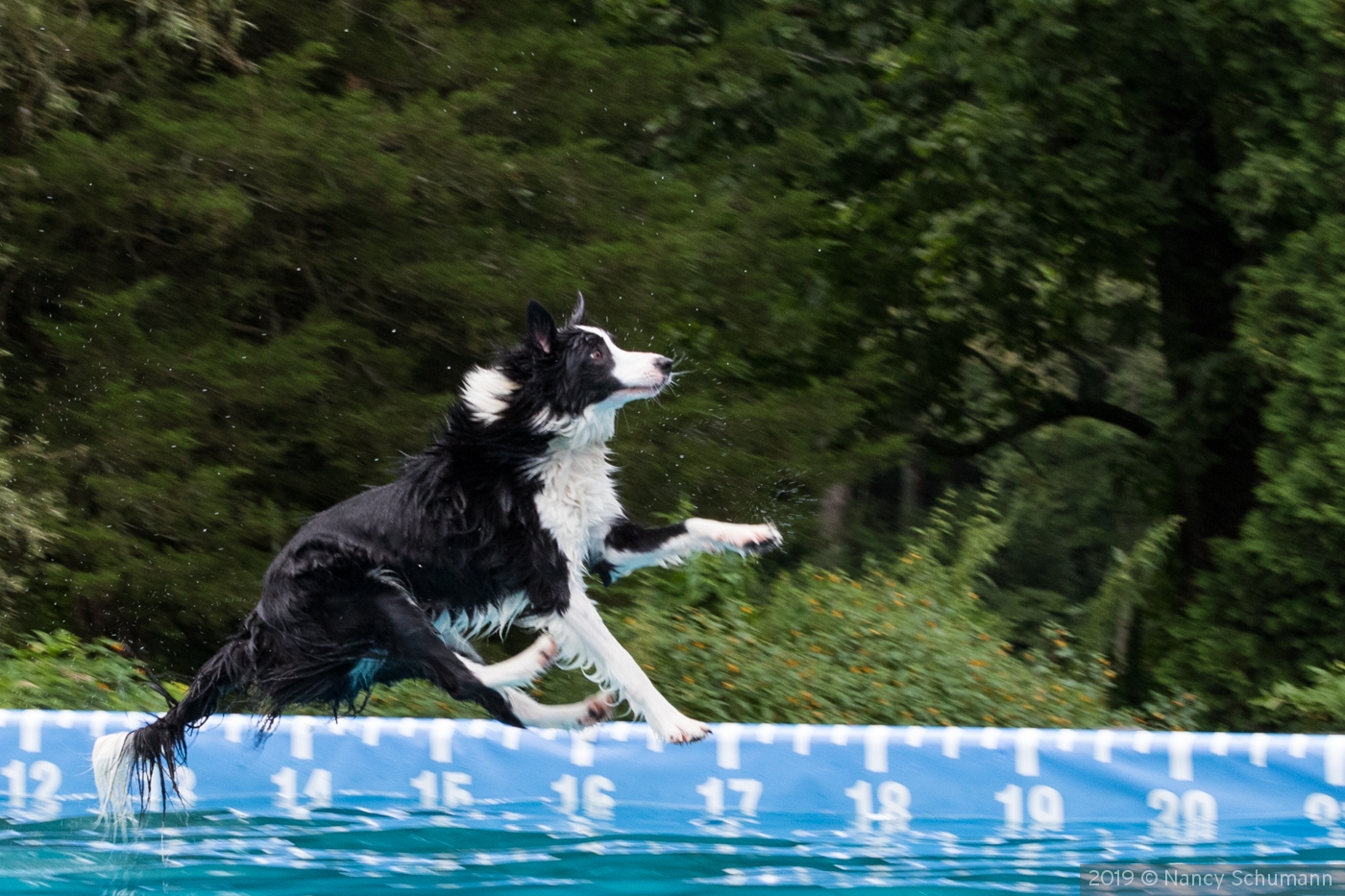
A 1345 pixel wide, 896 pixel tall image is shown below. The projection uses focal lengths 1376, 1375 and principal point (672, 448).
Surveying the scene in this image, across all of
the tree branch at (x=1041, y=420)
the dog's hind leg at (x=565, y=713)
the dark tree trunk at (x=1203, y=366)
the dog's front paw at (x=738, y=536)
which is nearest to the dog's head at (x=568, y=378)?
the dog's front paw at (x=738, y=536)

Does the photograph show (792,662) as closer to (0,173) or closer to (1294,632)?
(1294,632)

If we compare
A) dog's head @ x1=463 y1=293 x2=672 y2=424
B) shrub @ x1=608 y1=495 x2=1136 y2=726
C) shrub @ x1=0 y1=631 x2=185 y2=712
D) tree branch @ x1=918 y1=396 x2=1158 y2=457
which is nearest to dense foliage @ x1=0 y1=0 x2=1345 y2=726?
shrub @ x1=608 y1=495 x2=1136 y2=726

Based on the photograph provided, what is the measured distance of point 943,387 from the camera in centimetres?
1020

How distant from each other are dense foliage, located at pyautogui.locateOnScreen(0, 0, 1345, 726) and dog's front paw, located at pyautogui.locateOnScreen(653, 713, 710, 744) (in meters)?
1.99

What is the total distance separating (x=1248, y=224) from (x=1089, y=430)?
7772 mm

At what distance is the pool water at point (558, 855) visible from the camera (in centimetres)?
365

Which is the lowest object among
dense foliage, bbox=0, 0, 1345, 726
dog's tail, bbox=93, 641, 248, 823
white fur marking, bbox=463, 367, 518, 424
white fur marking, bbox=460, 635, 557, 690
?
dog's tail, bbox=93, 641, 248, 823

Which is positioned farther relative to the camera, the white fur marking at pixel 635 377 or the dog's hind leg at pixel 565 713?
the dog's hind leg at pixel 565 713

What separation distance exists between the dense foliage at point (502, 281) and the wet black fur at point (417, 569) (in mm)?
2271

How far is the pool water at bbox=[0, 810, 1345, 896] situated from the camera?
12.0 feet

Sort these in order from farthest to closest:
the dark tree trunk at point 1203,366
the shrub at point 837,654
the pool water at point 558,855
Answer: the dark tree trunk at point 1203,366 → the shrub at point 837,654 → the pool water at point 558,855

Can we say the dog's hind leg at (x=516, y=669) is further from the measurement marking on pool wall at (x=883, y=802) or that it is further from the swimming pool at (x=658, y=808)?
the measurement marking on pool wall at (x=883, y=802)

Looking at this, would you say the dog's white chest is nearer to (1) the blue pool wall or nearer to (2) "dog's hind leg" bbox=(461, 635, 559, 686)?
(2) "dog's hind leg" bbox=(461, 635, 559, 686)

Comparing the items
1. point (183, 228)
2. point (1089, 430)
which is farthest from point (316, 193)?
point (1089, 430)
